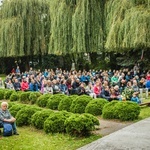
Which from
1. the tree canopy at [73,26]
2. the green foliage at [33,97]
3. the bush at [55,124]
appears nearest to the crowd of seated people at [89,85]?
the green foliage at [33,97]

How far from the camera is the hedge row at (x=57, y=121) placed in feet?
27.0

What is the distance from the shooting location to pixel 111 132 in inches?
349

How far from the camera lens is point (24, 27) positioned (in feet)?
97.0

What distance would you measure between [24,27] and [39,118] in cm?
2129

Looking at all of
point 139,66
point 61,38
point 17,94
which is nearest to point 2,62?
point 61,38

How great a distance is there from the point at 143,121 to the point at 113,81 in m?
8.79

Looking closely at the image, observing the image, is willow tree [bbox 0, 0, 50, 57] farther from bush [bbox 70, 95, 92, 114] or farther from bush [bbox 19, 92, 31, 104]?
bush [bbox 70, 95, 92, 114]

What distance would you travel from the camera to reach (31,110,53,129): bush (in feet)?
30.4

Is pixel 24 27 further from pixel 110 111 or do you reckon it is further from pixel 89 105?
pixel 110 111

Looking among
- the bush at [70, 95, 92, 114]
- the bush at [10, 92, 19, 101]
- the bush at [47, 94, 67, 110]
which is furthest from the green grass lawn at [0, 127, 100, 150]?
the bush at [10, 92, 19, 101]

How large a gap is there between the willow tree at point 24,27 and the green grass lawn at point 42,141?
2121cm

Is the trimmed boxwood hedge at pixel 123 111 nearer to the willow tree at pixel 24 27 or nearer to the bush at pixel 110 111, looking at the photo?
the bush at pixel 110 111

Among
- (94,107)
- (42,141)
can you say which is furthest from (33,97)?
(42,141)

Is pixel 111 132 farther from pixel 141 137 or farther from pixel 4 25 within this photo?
pixel 4 25
